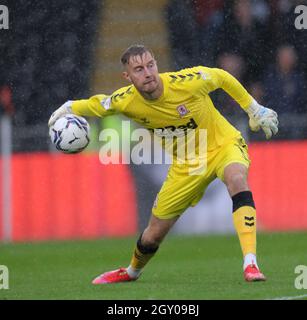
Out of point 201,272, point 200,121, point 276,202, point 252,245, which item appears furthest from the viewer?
point 276,202

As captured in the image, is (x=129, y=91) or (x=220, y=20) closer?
(x=129, y=91)

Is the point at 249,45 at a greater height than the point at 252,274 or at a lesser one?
greater

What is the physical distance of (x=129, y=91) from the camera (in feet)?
27.6

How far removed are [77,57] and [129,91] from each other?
6626mm

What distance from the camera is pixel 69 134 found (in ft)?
27.2

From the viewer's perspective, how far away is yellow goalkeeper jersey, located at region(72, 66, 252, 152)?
27.4 feet

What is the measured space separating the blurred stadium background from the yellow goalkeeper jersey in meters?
4.68

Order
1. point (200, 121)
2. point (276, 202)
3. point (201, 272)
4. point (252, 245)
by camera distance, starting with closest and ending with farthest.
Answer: point (252, 245), point (200, 121), point (201, 272), point (276, 202)

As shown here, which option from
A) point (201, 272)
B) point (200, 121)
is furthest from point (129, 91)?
point (201, 272)

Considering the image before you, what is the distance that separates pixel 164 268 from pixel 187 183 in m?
1.83

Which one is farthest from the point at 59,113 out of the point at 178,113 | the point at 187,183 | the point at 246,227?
the point at 246,227

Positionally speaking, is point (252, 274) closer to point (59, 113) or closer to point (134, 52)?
point (134, 52)

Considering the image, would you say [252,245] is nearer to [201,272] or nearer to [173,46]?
[201,272]

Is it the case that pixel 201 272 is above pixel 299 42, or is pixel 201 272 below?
below
